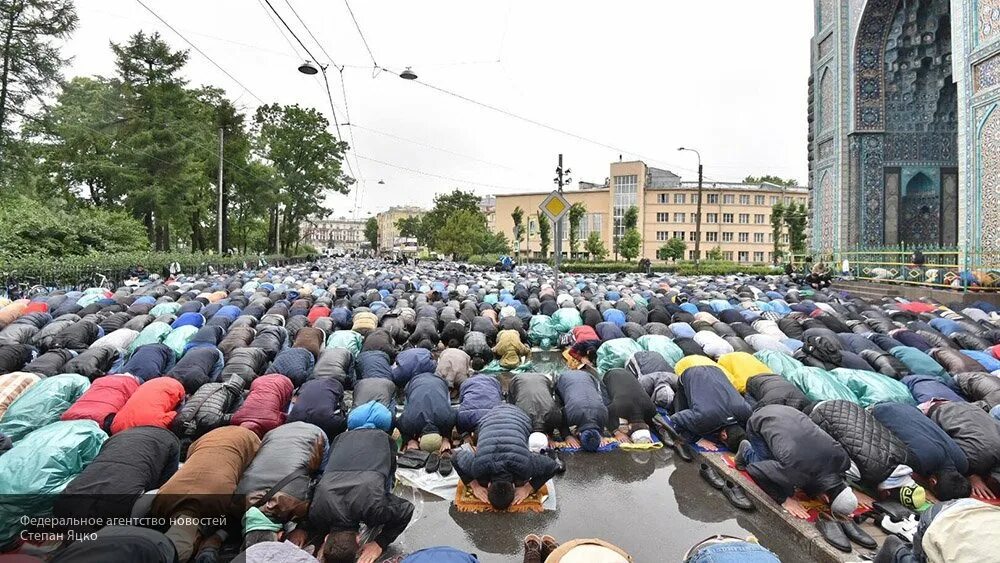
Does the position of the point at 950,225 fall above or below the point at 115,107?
below

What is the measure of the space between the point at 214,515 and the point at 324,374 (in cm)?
338

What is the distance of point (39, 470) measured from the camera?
156 inches

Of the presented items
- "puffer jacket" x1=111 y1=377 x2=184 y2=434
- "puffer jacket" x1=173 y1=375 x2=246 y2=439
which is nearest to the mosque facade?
"puffer jacket" x1=173 y1=375 x2=246 y2=439

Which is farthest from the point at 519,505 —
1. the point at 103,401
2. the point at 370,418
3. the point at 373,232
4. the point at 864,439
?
the point at 373,232

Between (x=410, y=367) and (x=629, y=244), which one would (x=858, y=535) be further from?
(x=629, y=244)

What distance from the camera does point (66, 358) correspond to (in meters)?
7.54

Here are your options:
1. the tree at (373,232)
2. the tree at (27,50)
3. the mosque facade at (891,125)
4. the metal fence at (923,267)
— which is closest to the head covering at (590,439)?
the metal fence at (923,267)

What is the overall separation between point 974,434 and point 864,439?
102 cm

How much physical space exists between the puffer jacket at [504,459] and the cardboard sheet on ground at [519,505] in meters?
0.11

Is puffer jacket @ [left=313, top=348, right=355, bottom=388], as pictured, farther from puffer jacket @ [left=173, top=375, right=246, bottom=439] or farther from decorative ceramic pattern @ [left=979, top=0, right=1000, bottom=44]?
decorative ceramic pattern @ [left=979, top=0, right=1000, bottom=44]

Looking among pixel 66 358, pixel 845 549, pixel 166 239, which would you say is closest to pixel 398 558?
pixel 845 549

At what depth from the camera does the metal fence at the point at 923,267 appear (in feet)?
42.3

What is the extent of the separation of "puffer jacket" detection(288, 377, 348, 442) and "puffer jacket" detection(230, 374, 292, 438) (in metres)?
0.19

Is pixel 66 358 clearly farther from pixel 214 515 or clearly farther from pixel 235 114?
pixel 235 114
